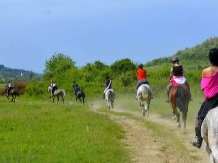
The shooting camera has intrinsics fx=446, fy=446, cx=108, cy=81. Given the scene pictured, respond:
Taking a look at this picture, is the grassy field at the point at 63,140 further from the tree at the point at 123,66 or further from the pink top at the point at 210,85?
the tree at the point at 123,66

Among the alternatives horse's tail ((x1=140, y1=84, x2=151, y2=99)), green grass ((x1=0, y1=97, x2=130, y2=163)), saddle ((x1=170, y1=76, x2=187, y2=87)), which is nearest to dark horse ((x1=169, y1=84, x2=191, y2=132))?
saddle ((x1=170, y1=76, x2=187, y2=87))

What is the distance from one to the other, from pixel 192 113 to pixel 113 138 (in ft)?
26.6

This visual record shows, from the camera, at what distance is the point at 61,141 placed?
14.6 meters

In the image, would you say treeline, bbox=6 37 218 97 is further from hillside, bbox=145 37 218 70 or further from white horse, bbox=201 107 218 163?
white horse, bbox=201 107 218 163

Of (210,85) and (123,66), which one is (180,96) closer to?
(210,85)

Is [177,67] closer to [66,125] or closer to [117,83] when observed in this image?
[66,125]

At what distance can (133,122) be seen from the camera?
774 inches

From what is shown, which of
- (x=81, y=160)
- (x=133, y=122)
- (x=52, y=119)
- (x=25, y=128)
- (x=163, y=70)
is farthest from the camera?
(x=163, y=70)

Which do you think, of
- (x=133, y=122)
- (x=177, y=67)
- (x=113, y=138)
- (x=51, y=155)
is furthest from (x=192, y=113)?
(x=51, y=155)

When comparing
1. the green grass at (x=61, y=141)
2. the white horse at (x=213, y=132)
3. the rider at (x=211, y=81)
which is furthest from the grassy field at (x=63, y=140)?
the white horse at (x=213, y=132)

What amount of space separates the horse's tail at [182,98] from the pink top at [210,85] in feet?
23.8

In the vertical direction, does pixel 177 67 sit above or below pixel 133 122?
above

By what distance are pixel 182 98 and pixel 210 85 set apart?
302 inches

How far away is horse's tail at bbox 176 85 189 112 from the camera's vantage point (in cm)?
1602
